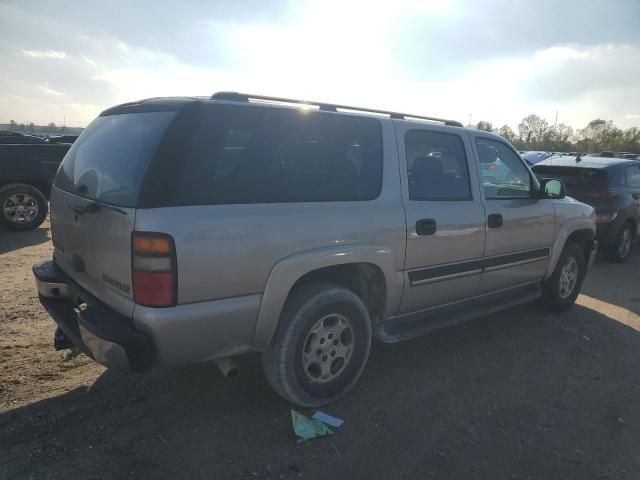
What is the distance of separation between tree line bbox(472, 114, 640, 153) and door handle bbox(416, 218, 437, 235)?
40.3 metres

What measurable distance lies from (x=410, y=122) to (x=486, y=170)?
0.94 metres

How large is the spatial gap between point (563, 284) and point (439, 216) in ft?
8.07

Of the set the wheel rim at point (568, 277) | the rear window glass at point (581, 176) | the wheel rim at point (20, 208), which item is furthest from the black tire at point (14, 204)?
the rear window glass at point (581, 176)

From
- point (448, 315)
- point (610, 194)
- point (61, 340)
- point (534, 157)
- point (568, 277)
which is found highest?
point (534, 157)

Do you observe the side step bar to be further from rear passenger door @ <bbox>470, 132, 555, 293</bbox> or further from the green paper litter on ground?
the green paper litter on ground

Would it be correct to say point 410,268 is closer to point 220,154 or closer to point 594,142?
point 220,154

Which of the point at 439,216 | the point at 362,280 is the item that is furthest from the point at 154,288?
the point at 439,216

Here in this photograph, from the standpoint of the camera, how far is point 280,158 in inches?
111

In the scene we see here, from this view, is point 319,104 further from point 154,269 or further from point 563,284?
point 563,284

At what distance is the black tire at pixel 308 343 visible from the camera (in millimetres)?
2854

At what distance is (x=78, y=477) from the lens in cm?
238

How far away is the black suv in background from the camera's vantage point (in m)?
7.48

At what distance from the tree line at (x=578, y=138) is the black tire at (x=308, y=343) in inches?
1613

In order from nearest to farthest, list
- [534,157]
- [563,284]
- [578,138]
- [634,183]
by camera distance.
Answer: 1. [563,284]
2. [634,183]
3. [534,157]
4. [578,138]
